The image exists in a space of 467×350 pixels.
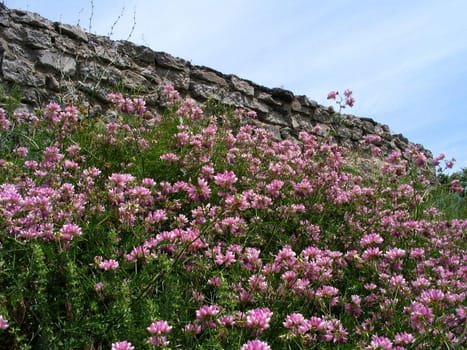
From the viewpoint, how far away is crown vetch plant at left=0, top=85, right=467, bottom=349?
206 centimetres

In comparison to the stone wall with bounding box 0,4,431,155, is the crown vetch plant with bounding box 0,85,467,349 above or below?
below

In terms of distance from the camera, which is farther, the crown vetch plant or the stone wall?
the stone wall

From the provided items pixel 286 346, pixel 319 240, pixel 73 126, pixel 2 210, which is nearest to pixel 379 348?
pixel 286 346

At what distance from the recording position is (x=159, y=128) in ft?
16.8

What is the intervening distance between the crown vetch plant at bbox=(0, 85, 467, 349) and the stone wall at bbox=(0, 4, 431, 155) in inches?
87.8

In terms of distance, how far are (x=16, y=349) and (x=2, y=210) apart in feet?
2.23

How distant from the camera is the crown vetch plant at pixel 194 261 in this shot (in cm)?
206

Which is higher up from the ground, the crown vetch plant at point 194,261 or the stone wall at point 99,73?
the stone wall at point 99,73

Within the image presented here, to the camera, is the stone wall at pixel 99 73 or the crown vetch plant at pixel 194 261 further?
the stone wall at pixel 99 73

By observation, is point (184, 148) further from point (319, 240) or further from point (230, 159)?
point (319, 240)

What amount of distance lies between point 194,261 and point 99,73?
5506 mm

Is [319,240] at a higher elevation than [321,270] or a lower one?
higher

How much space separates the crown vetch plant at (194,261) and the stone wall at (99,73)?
7.32 ft

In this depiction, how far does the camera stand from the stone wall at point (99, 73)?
21.1ft
